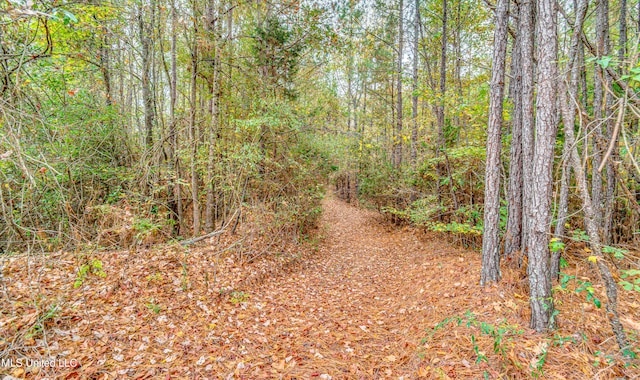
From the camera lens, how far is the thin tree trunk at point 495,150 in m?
3.73

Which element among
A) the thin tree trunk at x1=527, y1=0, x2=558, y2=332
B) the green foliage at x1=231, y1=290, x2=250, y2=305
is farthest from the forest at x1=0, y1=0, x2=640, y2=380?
the green foliage at x1=231, y1=290, x2=250, y2=305

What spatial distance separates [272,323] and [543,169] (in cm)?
395

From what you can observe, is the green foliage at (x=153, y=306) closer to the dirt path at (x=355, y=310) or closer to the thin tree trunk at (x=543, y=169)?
the dirt path at (x=355, y=310)

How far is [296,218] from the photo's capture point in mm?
7309

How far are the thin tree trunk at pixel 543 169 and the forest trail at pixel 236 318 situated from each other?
44cm

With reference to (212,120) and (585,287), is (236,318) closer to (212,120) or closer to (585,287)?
(585,287)

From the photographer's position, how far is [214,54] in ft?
21.1

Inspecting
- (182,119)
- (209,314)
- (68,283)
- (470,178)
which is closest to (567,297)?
(470,178)

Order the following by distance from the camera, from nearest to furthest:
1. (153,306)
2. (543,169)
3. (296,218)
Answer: (543,169) < (153,306) < (296,218)

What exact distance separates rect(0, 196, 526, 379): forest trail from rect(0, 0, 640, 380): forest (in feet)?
0.10

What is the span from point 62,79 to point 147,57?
79.4 inches

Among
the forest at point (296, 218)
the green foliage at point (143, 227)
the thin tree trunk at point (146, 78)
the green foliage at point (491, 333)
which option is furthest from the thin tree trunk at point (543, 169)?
the thin tree trunk at point (146, 78)

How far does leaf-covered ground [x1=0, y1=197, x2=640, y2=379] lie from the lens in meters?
2.65

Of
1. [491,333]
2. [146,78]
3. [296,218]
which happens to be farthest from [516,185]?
[146,78]
